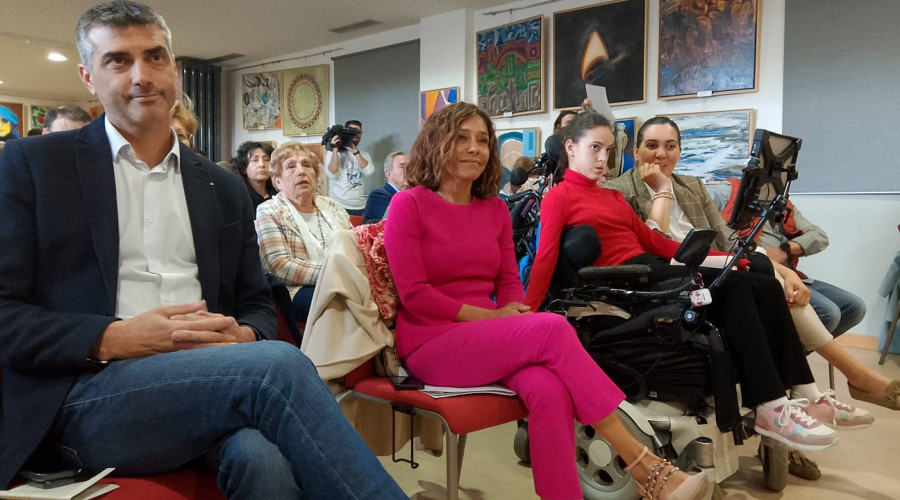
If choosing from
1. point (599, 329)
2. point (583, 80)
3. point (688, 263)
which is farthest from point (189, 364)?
point (583, 80)

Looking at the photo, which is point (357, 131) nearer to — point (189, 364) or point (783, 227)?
point (783, 227)

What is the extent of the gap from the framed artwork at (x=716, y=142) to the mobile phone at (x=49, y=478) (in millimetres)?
4893

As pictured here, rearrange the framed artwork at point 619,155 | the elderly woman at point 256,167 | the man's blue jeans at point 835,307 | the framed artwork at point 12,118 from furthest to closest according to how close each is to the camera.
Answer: the framed artwork at point 12,118 < the elderly woman at point 256,167 < the framed artwork at point 619,155 < the man's blue jeans at point 835,307

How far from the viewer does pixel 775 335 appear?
7.15 feet

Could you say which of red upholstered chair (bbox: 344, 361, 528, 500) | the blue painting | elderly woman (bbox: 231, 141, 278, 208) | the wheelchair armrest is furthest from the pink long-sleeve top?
the blue painting

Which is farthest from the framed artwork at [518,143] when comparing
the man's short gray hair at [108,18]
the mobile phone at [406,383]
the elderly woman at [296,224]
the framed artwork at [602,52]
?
the man's short gray hair at [108,18]

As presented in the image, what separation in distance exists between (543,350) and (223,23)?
665 cm

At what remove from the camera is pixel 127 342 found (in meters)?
1.13

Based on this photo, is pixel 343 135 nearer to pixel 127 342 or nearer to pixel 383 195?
pixel 383 195

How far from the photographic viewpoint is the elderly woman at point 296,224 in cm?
273

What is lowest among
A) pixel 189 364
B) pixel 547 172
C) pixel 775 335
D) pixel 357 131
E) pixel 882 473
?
pixel 882 473

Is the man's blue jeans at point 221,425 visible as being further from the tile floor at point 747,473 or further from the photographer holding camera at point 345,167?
the photographer holding camera at point 345,167

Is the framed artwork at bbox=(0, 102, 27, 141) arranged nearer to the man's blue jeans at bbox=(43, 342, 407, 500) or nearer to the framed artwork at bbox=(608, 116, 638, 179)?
the framed artwork at bbox=(608, 116, 638, 179)

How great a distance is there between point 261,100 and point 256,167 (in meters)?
5.67
